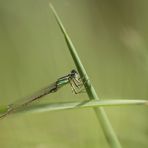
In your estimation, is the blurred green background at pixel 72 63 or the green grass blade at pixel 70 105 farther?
the blurred green background at pixel 72 63

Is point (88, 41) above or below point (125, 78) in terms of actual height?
above

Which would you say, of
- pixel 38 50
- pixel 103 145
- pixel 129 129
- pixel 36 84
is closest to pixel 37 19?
pixel 38 50

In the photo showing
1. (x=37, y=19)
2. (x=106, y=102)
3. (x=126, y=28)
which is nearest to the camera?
(x=106, y=102)

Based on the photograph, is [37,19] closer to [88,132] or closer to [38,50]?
[38,50]

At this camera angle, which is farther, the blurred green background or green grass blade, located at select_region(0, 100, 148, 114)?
the blurred green background

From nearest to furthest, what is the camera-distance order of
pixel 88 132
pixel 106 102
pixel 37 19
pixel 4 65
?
1. pixel 106 102
2. pixel 88 132
3. pixel 4 65
4. pixel 37 19

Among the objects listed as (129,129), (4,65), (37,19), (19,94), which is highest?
(37,19)

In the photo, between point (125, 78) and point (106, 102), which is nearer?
point (106, 102)

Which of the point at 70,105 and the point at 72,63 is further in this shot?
the point at 72,63
